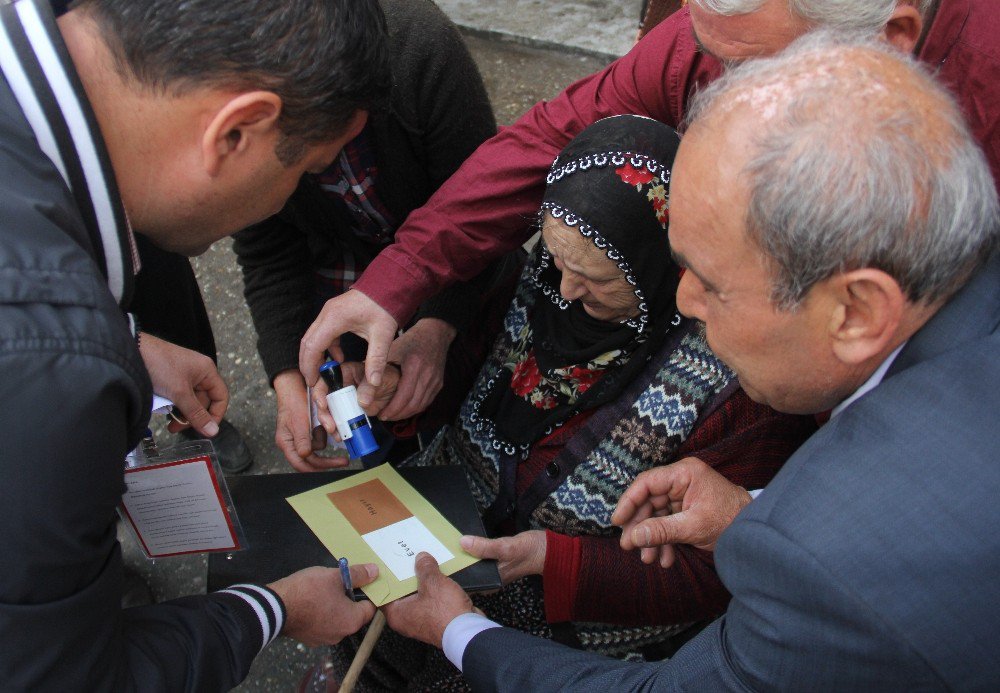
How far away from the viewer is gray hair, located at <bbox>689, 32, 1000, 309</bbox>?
38.2 inches

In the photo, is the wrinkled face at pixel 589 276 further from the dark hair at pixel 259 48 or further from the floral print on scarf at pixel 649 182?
the dark hair at pixel 259 48

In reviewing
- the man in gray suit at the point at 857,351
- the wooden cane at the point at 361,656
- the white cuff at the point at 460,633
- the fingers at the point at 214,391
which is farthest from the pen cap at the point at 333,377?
the man in gray suit at the point at 857,351

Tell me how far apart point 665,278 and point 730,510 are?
508 millimetres

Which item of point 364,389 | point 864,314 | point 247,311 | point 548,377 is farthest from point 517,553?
point 247,311

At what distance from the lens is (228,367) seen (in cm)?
345

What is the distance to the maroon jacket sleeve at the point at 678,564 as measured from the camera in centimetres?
166

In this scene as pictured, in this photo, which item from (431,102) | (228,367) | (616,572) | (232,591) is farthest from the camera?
(228,367)

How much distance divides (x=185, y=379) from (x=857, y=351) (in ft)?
4.76

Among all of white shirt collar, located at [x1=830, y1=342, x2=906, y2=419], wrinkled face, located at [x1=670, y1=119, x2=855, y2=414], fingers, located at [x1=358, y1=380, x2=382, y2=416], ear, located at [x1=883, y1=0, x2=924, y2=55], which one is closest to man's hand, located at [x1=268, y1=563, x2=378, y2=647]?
fingers, located at [x1=358, y1=380, x2=382, y2=416]

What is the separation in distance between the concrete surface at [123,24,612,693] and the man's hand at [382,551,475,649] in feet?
3.41

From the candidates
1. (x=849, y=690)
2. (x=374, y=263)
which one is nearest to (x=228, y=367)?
(x=374, y=263)

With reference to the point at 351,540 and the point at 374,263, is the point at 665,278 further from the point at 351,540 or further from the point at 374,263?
the point at 351,540

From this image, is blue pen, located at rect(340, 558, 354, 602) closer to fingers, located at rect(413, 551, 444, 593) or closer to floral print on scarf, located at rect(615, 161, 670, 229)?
fingers, located at rect(413, 551, 444, 593)

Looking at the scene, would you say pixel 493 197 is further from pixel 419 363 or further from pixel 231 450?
pixel 231 450
